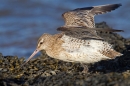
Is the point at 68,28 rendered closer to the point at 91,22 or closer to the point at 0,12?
the point at 91,22

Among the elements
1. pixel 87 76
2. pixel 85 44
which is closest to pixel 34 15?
pixel 85 44

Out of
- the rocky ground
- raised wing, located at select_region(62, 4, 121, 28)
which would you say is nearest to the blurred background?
raised wing, located at select_region(62, 4, 121, 28)

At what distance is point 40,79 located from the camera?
650cm

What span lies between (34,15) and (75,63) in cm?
751

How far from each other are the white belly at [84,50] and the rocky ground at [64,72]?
0.68 feet

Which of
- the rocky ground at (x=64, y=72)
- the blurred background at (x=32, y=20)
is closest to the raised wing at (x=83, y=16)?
the rocky ground at (x=64, y=72)

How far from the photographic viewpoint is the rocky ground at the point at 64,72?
589 centimetres

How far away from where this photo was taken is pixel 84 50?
7141mm

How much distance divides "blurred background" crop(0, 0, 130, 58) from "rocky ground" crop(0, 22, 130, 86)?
140 inches

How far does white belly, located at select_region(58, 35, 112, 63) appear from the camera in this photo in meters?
7.11

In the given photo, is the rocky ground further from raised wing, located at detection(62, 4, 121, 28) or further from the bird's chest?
raised wing, located at detection(62, 4, 121, 28)

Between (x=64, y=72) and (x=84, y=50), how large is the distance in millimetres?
618

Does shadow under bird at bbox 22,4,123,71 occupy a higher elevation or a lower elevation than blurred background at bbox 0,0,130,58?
lower

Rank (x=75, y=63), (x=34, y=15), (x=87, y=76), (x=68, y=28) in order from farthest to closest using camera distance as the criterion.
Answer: (x=34, y=15) → (x=75, y=63) → (x=68, y=28) → (x=87, y=76)
